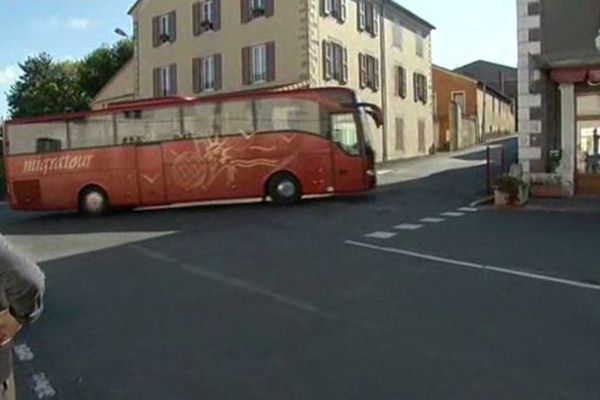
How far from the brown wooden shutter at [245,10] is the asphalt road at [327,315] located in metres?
19.3

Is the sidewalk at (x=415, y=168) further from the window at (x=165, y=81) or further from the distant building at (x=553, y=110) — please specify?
the window at (x=165, y=81)

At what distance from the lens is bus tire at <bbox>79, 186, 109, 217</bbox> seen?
18562 millimetres

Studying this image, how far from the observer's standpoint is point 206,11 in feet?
104

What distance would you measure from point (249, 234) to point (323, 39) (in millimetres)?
18269

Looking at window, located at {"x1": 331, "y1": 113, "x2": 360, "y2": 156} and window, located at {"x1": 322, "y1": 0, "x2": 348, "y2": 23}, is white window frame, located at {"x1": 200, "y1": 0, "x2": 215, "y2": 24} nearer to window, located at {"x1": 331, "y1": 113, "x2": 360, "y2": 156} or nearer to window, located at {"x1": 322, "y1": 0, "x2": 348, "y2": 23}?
window, located at {"x1": 322, "y1": 0, "x2": 348, "y2": 23}

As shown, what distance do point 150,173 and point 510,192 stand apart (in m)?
10.1

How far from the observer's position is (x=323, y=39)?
29.0 meters

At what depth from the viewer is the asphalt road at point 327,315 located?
452 centimetres

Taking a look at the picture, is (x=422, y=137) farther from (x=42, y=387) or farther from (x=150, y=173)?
(x=42, y=387)

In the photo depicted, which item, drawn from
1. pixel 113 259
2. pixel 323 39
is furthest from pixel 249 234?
pixel 323 39

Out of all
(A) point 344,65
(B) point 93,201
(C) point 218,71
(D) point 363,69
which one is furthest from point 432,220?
(D) point 363,69

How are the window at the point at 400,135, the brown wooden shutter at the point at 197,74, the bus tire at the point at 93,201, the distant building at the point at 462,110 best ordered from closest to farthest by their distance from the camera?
the bus tire at the point at 93,201 < the brown wooden shutter at the point at 197,74 < the window at the point at 400,135 < the distant building at the point at 462,110

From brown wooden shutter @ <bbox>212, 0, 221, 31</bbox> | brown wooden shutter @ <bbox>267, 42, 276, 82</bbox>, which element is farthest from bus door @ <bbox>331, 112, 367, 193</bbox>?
brown wooden shutter @ <bbox>212, 0, 221, 31</bbox>

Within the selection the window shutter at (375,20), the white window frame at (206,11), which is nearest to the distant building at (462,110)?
the window shutter at (375,20)
